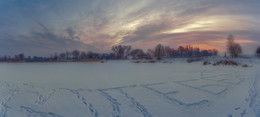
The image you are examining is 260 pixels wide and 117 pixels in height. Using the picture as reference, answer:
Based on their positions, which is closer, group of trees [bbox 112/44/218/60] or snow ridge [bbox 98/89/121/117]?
snow ridge [bbox 98/89/121/117]

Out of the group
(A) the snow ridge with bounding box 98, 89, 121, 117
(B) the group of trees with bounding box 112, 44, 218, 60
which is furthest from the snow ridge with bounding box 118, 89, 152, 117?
(B) the group of trees with bounding box 112, 44, 218, 60

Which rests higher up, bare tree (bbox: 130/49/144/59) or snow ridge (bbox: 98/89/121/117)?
bare tree (bbox: 130/49/144/59)

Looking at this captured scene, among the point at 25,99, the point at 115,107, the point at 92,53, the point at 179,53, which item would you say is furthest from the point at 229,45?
the point at 92,53

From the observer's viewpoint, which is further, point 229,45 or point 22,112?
point 229,45

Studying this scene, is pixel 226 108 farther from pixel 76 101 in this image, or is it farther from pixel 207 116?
pixel 76 101

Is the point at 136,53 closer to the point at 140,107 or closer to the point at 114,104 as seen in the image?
the point at 114,104

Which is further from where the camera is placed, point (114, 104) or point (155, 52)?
point (155, 52)

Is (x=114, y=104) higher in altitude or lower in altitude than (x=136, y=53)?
lower

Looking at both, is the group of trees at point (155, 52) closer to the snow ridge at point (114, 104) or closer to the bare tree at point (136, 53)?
the bare tree at point (136, 53)

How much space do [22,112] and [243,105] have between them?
218 inches

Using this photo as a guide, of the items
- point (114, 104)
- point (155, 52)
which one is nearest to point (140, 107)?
point (114, 104)

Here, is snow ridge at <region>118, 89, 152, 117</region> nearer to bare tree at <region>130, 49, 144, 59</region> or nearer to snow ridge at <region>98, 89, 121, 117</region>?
snow ridge at <region>98, 89, 121, 117</region>

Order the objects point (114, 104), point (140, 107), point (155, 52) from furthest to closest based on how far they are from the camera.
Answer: point (155, 52) → point (114, 104) → point (140, 107)

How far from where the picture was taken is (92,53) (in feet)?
201
